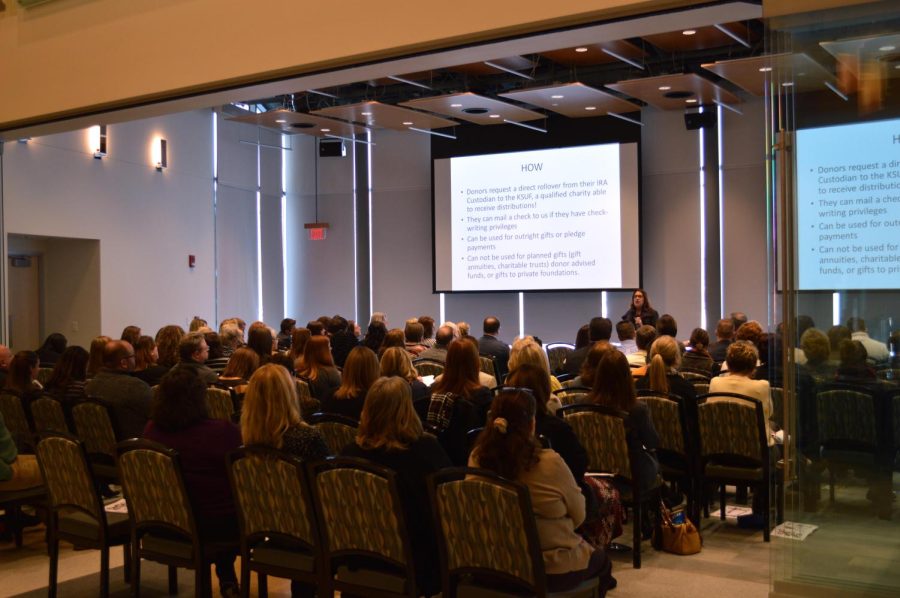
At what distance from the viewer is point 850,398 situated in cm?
350

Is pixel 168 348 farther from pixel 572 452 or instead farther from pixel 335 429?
pixel 572 452

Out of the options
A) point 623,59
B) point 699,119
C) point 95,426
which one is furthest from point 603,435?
point 699,119

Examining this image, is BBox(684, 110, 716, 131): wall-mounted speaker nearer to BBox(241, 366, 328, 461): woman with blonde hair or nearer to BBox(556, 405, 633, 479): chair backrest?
BBox(556, 405, 633, 479): chair backrest

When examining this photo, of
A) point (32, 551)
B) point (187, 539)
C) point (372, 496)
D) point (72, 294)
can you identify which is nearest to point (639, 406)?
point (372, 496)

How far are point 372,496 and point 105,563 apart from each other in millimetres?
1630

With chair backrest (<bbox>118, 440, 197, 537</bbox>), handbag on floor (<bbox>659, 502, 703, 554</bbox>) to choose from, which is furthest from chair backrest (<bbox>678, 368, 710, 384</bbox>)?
chair backrest (<bbox>118, 440, 197, 537</bbox>)

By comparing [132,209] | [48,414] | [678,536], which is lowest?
[678,536]

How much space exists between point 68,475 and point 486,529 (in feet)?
7.18

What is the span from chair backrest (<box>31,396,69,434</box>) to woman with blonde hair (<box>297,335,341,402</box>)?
152cm

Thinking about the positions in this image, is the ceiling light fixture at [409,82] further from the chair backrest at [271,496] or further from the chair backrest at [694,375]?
the chair backrest at [271,496]

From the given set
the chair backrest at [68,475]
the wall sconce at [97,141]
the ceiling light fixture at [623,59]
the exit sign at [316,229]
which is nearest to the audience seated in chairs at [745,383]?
the chair backrest at [68,475]

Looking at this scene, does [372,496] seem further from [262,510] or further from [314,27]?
[314,27]

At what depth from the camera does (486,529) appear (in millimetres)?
3209

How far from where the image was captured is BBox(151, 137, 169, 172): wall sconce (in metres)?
13.3
